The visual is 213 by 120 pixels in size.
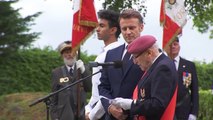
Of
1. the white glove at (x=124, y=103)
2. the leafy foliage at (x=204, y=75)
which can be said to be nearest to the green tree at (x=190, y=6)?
the white glove at (x=124, y=103)

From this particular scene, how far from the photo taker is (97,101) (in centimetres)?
705

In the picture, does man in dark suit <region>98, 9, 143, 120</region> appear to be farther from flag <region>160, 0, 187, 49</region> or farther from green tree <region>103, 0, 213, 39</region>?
green tree <region>103, 0, 213, 39</region>

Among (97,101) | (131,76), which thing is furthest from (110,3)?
(131,76)

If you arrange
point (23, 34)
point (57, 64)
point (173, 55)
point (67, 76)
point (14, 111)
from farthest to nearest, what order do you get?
1. point (23, 34)
2. point (57, 64)
3. point (14, 111)
4. point (67, 76)
5. point (173, 55)

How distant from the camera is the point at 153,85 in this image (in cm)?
533

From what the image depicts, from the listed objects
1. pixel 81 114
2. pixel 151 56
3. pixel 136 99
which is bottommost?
pixel 81 114

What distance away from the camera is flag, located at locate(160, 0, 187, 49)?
9.26m

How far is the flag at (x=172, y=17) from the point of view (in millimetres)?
9258

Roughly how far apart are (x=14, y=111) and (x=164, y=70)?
1080 cm

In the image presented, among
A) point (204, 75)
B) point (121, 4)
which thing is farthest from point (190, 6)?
point (204, 75)

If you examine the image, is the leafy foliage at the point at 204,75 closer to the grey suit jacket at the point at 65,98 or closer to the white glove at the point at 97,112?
the grey suit jacket at the point at 65,98

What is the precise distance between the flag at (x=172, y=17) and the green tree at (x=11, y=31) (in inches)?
580

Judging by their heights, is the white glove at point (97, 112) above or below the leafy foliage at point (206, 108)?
above

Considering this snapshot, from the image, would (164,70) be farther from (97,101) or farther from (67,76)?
(67,76)
